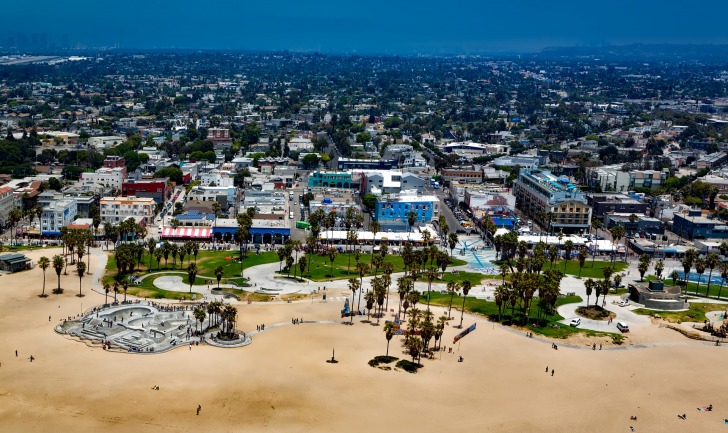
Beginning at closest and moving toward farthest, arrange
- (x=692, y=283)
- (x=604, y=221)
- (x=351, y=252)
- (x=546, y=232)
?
(x=692, y=283) < (x=351, y=252) < (x=546, y=232) < (x=604, y=221)

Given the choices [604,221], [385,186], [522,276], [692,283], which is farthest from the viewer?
[385,186]

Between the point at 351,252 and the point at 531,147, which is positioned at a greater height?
the point at 531,147

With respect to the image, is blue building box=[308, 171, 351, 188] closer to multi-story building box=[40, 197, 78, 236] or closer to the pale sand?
multi-story building box=[40, 197, 78, 236]

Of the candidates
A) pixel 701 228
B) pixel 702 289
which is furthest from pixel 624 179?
pixel 702 289

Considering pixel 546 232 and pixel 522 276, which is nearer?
pixel 522 276

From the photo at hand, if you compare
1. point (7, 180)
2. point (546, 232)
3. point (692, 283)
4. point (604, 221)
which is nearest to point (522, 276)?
point (692, 283)

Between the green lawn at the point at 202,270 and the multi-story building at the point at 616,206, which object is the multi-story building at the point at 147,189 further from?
the multi-story building at the point at 616,206

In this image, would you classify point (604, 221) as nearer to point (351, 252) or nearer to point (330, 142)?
point (351, 252)
